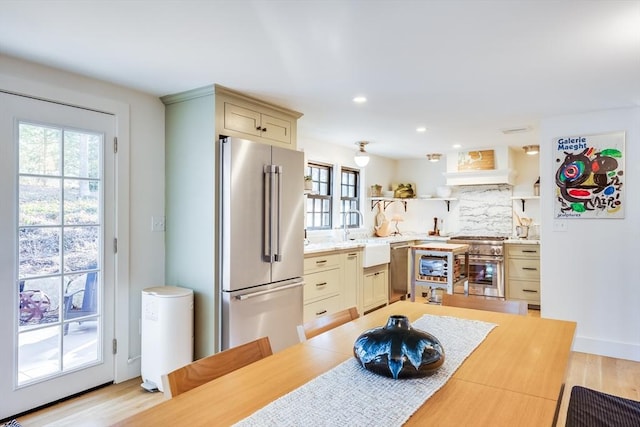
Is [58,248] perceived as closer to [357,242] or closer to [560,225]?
[357,242]

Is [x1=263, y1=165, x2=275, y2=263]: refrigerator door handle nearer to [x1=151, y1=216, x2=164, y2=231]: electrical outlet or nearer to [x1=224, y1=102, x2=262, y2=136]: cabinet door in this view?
[x1=224, y1=102, x2=262, y2=136]: cabinet door

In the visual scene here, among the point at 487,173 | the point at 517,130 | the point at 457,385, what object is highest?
the point at 517,130

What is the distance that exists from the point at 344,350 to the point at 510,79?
2256 mm

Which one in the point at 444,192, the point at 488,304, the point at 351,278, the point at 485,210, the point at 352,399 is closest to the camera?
the point at 352,399

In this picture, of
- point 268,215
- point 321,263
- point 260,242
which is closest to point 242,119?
point 268,215

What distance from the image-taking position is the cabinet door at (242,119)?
3.04 meters

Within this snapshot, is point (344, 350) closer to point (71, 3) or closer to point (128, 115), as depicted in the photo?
point (71, 3)

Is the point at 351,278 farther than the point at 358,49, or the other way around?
the point at 351,278

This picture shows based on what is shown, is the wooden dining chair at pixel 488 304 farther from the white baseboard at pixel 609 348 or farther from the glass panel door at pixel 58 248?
the glass panel door at pixel 58 248

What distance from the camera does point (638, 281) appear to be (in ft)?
11.5

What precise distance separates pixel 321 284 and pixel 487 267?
253cm

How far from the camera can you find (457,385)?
Answer: 46.8 inches

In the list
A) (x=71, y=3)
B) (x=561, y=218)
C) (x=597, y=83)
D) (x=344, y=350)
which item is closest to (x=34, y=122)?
(x=71, y=3)

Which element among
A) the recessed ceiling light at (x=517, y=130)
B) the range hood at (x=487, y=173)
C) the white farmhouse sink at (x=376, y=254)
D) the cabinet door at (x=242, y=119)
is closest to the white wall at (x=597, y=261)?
the recessed ceiling light at (x=517, y=130)
